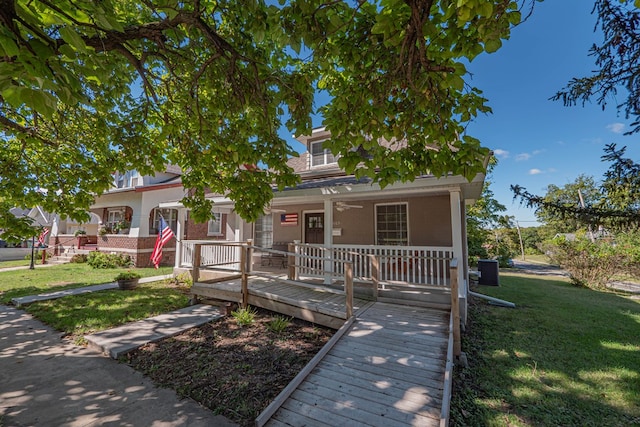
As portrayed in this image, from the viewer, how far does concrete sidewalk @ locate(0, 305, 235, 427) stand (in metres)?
3.06

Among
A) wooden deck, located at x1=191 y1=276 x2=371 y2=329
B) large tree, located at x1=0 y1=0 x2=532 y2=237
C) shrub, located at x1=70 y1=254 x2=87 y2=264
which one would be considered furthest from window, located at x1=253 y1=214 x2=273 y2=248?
shrub, located at x1=70 y1=254 x2=87 y2=264

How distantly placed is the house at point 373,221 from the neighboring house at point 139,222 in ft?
14.1

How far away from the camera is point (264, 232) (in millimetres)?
12109

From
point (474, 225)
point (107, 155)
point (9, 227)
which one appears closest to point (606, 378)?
point (107, 155)

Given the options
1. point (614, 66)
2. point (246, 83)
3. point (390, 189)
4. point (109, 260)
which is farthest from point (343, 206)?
point (109, 260)

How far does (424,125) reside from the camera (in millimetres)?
3748

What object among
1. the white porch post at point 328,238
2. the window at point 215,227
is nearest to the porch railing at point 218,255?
the white porch post at point 328,238

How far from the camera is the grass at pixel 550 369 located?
3221 mm

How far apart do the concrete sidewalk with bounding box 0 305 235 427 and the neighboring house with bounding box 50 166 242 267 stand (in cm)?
914

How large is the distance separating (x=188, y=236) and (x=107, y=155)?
1000 cm

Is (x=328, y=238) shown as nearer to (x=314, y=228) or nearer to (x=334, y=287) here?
(x=334, y=287)

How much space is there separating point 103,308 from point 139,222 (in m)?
9.00

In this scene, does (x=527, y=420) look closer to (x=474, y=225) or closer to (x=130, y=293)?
(x=130, y=293)

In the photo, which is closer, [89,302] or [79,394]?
[79,394]
